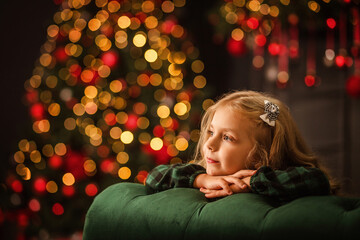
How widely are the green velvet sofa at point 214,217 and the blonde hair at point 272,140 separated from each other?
0.91 feet

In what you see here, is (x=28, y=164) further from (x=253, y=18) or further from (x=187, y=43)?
(x=253, y=18)

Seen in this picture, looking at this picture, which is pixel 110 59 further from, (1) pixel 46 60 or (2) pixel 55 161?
(2) pixel 55 161

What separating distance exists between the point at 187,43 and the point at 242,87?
99 cm

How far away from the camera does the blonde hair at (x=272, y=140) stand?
1607mm

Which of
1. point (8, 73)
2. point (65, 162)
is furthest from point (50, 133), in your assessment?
point (8, 73)

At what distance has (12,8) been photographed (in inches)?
189

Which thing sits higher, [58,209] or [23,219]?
[58,209]

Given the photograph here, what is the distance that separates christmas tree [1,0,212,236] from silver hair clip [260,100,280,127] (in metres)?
2.03

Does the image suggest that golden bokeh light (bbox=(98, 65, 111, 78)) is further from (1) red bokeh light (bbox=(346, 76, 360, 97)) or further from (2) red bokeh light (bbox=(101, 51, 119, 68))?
(1) red bokeh light (bbox=(346, 76, 360, 97))

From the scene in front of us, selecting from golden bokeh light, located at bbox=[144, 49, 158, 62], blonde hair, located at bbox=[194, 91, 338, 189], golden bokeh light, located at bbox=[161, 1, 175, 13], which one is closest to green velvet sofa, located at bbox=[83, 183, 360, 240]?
blonde hair, located at bbox=[194, 91, 338, 189]

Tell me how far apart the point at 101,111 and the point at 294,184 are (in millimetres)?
2700

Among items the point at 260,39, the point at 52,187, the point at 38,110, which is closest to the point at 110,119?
the point at 38,110

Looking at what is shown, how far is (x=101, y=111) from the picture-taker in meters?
3.83

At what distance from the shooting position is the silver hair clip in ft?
5.39
